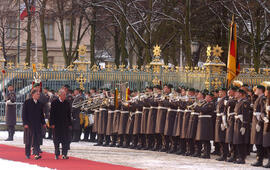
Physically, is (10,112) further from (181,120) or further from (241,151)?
→ (241,151)

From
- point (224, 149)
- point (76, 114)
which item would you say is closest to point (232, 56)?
point (224, 149)

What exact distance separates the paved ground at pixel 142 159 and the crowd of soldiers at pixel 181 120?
530 millimetres

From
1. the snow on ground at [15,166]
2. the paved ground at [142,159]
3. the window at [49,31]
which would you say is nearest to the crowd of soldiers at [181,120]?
the paved ground at [142,159]

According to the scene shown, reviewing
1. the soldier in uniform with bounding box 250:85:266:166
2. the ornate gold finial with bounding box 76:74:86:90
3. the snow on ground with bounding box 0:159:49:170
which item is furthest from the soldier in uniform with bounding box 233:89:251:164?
the ornate gold finial with bounding box 76:74:86:90

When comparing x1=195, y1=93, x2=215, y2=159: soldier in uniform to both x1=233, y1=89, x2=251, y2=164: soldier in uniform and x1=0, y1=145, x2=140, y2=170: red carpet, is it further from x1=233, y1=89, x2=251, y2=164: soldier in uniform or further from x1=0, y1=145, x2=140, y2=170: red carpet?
x1=0, y1=145, x2=140, y2=170: red carpet

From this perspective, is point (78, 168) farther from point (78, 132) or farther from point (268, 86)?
point (78, 132)

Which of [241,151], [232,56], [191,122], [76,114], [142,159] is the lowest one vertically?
[142,159]

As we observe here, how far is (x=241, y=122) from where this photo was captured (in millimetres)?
17234

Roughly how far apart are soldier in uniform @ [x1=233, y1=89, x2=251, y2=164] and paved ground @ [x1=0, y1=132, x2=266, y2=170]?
57 centimetres

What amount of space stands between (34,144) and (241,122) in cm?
519

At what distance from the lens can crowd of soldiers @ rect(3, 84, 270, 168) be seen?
17.2 metres

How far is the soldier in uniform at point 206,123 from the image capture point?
18.5 metres

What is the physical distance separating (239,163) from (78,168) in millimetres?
4286

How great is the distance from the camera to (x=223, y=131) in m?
18.0
